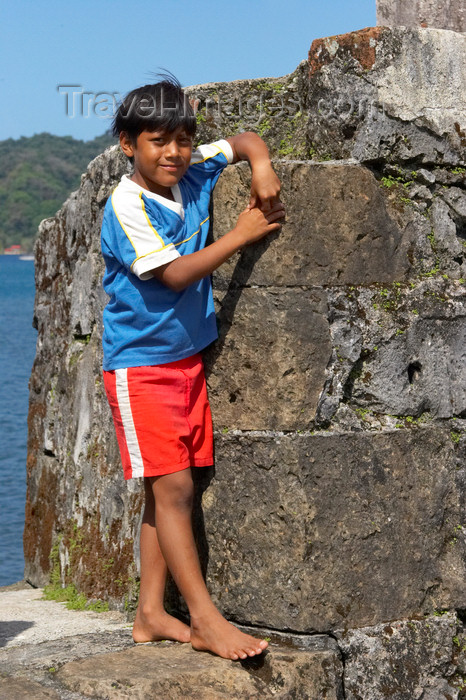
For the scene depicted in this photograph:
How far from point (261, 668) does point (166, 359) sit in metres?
0.92

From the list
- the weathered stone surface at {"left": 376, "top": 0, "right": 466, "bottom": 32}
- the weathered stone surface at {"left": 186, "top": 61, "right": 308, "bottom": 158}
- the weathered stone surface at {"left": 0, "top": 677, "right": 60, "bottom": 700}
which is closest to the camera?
the weathered stone surface at {"left": 0, "top": 677, "right": 60, "bottom": 700}

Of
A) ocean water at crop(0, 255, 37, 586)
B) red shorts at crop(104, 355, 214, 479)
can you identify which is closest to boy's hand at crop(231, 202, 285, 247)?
red shorts at crop(104, 355, 214, 479)

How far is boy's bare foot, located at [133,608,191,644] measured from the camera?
10.2 ft

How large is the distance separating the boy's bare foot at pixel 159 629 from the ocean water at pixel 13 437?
22.5 feet

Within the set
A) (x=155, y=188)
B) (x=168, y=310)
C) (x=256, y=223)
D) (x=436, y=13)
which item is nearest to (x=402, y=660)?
(x=168, y=310)

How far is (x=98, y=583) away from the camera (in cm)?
418

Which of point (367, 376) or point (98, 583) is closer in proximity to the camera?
point (367, 376)

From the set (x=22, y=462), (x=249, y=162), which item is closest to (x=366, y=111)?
(x=249, y=162)

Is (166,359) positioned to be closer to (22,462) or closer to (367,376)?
(367,376)

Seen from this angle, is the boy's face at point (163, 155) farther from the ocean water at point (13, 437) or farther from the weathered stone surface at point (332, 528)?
the ocean water at point (13, 437)

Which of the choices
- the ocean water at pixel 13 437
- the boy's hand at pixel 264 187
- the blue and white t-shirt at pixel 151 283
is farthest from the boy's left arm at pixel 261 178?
the ocean water at pixel 13 437

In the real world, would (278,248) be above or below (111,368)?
above

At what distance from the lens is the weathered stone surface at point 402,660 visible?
9.96 feet

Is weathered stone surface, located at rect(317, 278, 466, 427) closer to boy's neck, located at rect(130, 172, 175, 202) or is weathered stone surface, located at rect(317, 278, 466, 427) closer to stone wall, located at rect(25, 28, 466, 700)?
stone wall, located at rect(25, 28, 466, 700)
